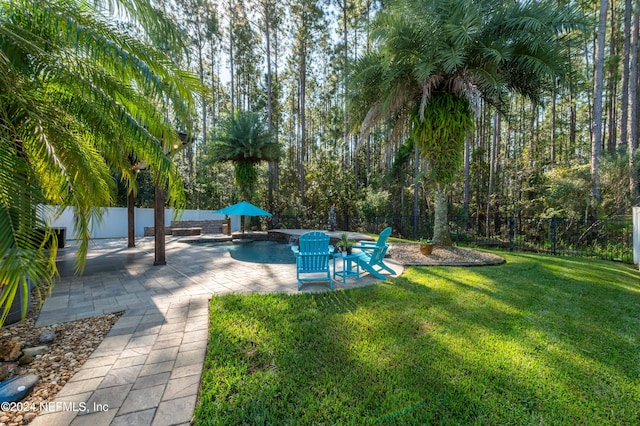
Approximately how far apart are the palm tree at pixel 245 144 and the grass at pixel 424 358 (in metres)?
11.6

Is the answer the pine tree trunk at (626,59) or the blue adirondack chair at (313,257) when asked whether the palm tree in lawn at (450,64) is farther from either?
the pine tree trunk at (626,59)

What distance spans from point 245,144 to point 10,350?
504 inches

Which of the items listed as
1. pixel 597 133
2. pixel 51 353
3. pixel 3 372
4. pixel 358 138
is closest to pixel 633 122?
pixel 597 133

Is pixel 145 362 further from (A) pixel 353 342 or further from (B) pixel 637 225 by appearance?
(B) pixel 637 225

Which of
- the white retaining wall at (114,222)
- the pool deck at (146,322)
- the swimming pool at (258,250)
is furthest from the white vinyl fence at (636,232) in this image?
the white retaining wall at (114,222)

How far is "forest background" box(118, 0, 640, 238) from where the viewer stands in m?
13.8

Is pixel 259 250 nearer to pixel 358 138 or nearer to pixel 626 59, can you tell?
pixel 358 138

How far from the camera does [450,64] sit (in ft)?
21.7

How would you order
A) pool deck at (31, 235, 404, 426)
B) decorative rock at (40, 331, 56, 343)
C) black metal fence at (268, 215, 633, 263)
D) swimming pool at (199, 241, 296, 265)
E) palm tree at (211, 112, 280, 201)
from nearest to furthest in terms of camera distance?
pool deck at (31, 235, 404, 426) < decorative rock at (40, 331, 56, 343) < black metal fence at (268, 215, 633, 263) < swimming pool at (199, 241, 296, 265) < palm tree at (211, 112, 280, 201)

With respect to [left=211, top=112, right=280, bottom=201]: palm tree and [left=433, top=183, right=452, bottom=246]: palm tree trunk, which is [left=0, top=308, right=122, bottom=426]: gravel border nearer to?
[left=433, top=183, right=452, bottom=246]: palm tree trunk

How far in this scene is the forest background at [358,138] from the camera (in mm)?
13805

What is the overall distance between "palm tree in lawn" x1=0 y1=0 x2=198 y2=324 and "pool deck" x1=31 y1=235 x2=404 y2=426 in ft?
3.20

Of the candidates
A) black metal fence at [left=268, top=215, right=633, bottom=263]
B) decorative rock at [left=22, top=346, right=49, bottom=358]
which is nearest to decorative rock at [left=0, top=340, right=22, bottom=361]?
decorative rock at [left=22, top=346, right=49, bottom=358]

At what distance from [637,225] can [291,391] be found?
9.38 meters
